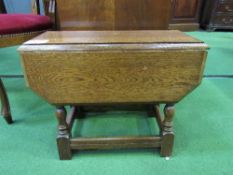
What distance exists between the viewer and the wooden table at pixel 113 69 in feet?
2.63

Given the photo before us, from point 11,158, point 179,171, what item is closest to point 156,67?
point 179,171

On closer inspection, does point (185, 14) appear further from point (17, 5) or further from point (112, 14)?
point (112, 14)

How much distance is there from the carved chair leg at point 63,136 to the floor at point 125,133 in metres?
0.05

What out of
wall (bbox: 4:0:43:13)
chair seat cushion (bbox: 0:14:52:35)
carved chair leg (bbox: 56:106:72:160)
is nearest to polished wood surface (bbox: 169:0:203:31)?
wall (bbox: 4:0:43:13)

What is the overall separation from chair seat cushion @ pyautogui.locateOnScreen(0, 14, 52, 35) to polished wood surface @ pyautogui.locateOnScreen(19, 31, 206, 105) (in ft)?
1.45

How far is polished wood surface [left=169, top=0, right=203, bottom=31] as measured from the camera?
396 cm

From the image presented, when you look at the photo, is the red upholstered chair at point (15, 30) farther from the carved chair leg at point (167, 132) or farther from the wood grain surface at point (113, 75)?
the carved chair leg at point (167, 132)

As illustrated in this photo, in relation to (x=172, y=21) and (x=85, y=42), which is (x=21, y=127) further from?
(x=172, y=21)

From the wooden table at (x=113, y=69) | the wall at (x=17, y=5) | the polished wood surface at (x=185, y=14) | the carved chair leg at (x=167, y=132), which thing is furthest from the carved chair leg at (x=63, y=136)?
the polished wood surface at (x=185, y=14)

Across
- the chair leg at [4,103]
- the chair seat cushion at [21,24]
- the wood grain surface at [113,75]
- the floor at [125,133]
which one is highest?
the chair seat cushion at [21,24]

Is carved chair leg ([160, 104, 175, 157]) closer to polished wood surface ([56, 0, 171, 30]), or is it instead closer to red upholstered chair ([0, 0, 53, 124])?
polished wood surface ([56, 0, 171, 30])

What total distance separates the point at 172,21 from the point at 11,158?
12.5ft

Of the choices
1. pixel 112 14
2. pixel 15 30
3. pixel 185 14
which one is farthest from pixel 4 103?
pixel 185 14

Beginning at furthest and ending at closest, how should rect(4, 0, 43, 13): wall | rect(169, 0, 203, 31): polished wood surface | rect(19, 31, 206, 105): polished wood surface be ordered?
rect(169, 0, 203, 31): polished wood surface
rect(4, 0, 43, 13): wall
rect(19, 31, 206, 105): polished wood surface
